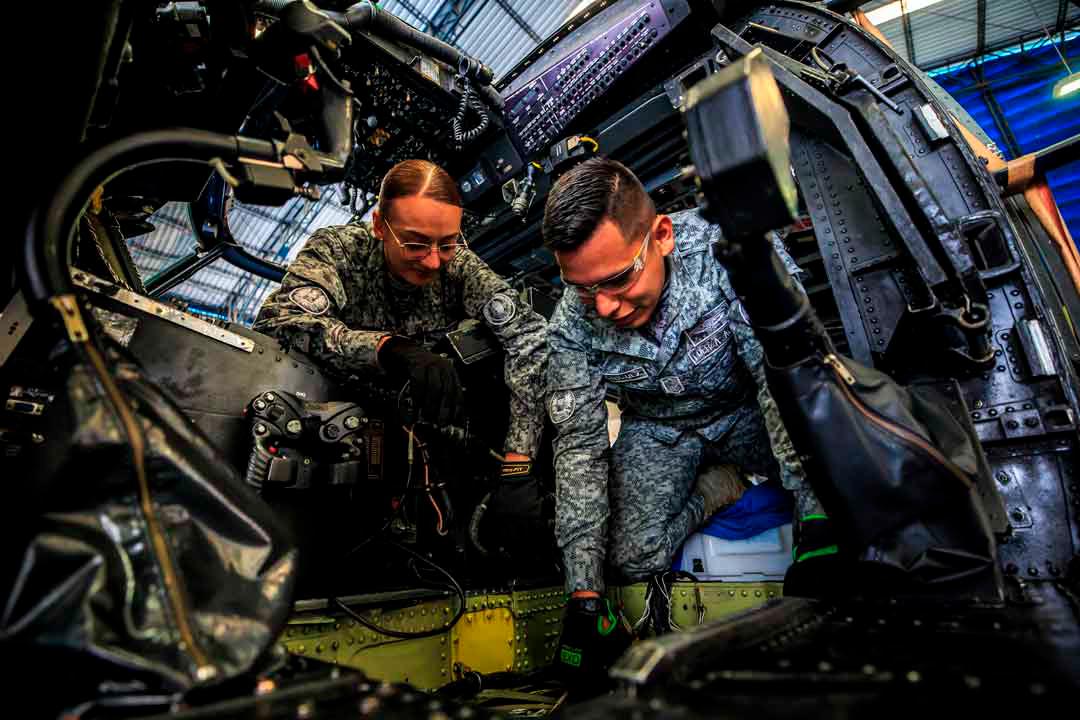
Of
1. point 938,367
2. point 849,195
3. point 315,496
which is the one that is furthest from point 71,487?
point 849,195

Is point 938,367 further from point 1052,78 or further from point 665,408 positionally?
point 1052,78

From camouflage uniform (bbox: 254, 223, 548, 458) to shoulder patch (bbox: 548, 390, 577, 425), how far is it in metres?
0.23

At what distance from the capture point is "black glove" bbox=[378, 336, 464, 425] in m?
2.01

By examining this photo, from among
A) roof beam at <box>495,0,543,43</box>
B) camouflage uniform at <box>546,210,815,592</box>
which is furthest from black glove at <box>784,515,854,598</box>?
roof beam at <box>495,0,543,43</box>

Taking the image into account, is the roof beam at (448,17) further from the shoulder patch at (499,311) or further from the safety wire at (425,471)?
the safety wire at (425,471)

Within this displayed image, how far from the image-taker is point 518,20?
311 inches

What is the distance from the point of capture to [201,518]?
0.87 m

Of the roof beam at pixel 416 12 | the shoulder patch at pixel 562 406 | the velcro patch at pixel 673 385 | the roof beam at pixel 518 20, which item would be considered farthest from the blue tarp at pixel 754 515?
the roof beam at pixel 416 12

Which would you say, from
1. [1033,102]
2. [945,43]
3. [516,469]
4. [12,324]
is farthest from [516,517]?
[945,43]

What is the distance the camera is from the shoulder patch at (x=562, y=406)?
7.52 ft

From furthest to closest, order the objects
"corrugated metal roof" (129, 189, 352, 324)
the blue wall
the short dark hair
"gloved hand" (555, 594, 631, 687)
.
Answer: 1. "corrugated metal roof" (129, 189, 352, 324)
2. the blue wall
3. the short dark hair
4. "gloved hand" (555, 594, 631, 687)

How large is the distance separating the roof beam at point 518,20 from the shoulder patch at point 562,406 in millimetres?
7371

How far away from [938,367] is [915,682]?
1557 millimetres

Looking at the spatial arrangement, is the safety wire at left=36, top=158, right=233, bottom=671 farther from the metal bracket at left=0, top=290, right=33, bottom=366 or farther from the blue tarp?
the blue tarp
